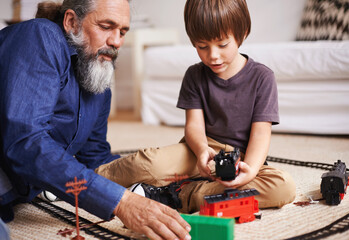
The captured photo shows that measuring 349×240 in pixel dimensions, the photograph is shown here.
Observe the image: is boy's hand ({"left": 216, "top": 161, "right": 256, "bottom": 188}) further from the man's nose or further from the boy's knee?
the man's nose

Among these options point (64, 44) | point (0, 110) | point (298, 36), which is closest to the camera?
point (0, 110)

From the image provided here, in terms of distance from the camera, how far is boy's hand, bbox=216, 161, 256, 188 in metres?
0.93

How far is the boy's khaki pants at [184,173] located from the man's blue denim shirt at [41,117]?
18 centimetres

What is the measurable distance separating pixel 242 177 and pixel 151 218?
0.27m

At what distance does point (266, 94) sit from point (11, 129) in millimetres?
650

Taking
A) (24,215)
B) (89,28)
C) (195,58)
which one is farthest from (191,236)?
(195,58)

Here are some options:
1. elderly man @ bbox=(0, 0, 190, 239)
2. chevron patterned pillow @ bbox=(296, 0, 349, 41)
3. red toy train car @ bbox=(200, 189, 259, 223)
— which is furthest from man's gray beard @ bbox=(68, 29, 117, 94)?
chevron patterned pillow @ bbox=(296, 0, 349, 41)

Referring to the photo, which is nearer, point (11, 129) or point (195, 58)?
point (11, 129)

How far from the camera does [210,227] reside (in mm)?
752

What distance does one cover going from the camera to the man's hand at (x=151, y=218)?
0.77 meters

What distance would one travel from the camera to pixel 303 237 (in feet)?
2.61

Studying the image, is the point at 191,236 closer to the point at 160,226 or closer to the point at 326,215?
the point at 160,226

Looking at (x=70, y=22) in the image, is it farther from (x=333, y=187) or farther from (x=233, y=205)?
(x=333, y=187)

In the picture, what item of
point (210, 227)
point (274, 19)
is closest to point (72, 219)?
point (210, 227)
